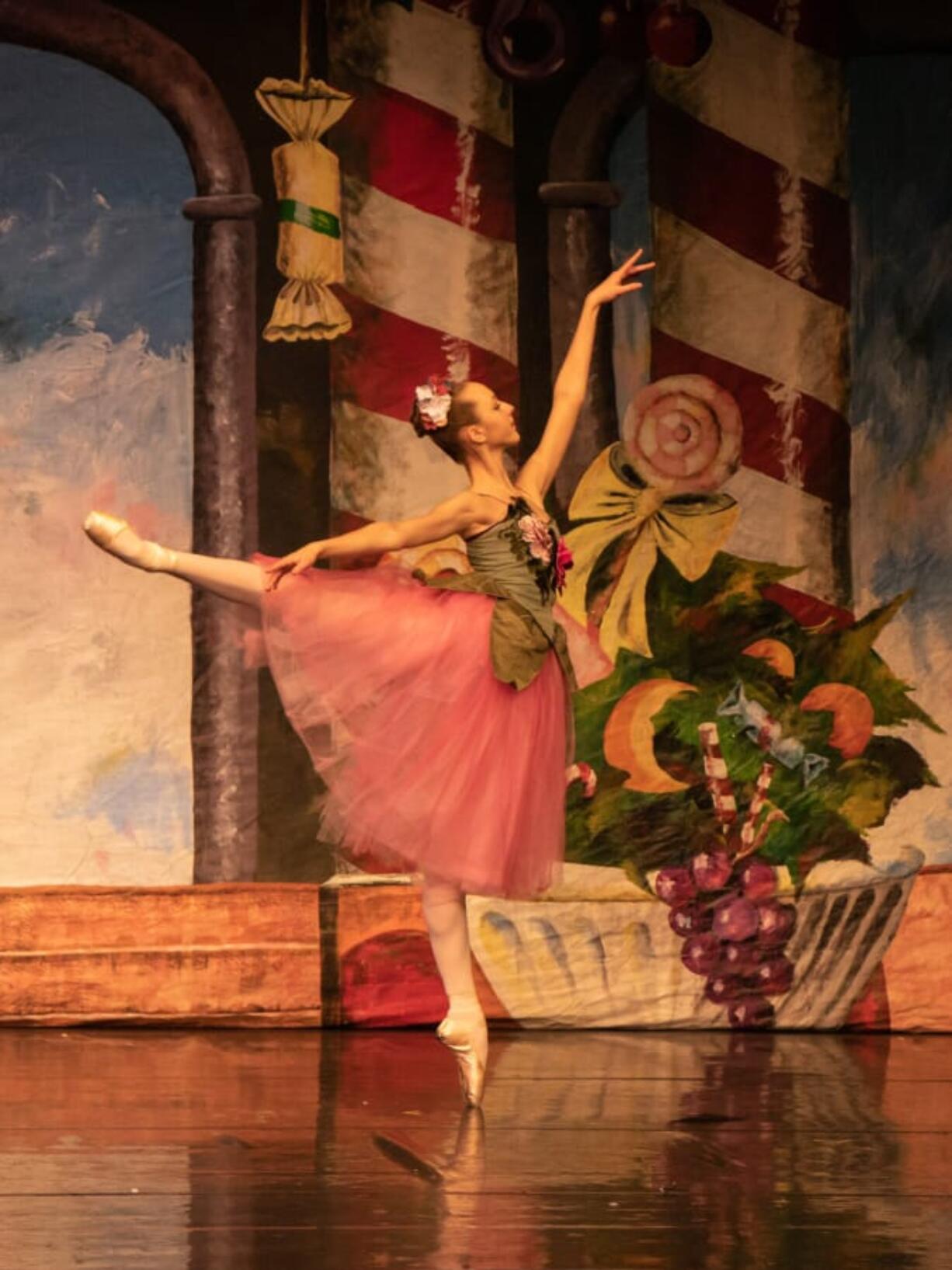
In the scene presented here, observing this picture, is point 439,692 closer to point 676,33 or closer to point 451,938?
point 451,938

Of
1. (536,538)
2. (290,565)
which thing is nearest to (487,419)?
(536,538)

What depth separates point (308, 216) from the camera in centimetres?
484

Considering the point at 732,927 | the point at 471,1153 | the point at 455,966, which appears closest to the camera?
the point at 471,1153

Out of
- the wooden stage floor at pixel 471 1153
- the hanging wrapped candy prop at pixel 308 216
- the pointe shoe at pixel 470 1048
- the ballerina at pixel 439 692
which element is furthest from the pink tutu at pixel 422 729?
the hanging wrapped candy prop at pixel 308 216

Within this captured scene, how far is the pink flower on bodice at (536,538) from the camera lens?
385 centimetres

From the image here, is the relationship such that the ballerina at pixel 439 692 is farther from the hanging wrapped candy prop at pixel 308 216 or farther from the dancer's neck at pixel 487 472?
the hanging wrapped candy prop at pixel 308 216

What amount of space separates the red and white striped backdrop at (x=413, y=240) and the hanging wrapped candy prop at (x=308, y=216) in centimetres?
3

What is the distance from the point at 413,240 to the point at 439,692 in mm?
1476

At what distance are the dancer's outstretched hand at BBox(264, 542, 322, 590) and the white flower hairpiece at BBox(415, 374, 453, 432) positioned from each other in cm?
34

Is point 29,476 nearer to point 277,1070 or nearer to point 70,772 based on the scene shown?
point 70,772

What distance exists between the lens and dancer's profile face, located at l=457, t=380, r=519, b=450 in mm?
3938

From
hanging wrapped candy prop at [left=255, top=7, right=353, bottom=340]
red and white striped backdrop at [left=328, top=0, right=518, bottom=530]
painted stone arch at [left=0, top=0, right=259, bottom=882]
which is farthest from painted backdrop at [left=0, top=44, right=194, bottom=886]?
red and white striped backdrop at [left=328, top=0, right=518, bottom=530]

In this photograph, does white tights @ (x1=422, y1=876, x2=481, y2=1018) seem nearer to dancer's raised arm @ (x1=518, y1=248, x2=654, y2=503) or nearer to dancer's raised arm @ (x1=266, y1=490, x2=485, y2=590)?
dancer's raised arm @ (x1=266, y1=490, x2=485, y2=590)

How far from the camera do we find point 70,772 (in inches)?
189
